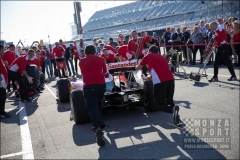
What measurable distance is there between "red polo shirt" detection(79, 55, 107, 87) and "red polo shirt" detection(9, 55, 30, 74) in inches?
184

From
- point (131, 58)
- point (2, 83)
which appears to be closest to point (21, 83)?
point (2, 83)

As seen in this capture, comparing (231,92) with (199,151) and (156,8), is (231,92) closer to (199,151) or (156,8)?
(199,151)

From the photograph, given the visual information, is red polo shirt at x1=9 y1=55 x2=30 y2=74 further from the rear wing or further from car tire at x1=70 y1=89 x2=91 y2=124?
car tire at x1=70 y1=89 x2=91 y2=124

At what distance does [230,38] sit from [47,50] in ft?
36.2

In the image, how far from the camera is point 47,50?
18125 mm

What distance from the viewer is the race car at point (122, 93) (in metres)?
6.11

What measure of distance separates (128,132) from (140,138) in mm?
465

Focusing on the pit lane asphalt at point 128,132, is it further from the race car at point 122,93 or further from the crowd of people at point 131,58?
the crowd of people at point 131,58

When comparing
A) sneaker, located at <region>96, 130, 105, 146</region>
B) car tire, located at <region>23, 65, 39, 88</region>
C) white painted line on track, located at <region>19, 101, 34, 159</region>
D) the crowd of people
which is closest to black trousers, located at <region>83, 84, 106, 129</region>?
the crowd of people

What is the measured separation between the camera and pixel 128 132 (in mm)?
5453

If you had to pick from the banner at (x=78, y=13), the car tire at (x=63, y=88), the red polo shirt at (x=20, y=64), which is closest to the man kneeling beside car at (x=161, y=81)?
the car tire at (x=63, y=88)

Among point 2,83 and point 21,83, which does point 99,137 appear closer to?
point 2,83

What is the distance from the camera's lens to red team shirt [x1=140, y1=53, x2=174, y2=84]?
18.1 feet

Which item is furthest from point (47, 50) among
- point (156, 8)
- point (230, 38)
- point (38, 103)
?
point (156, 8)
